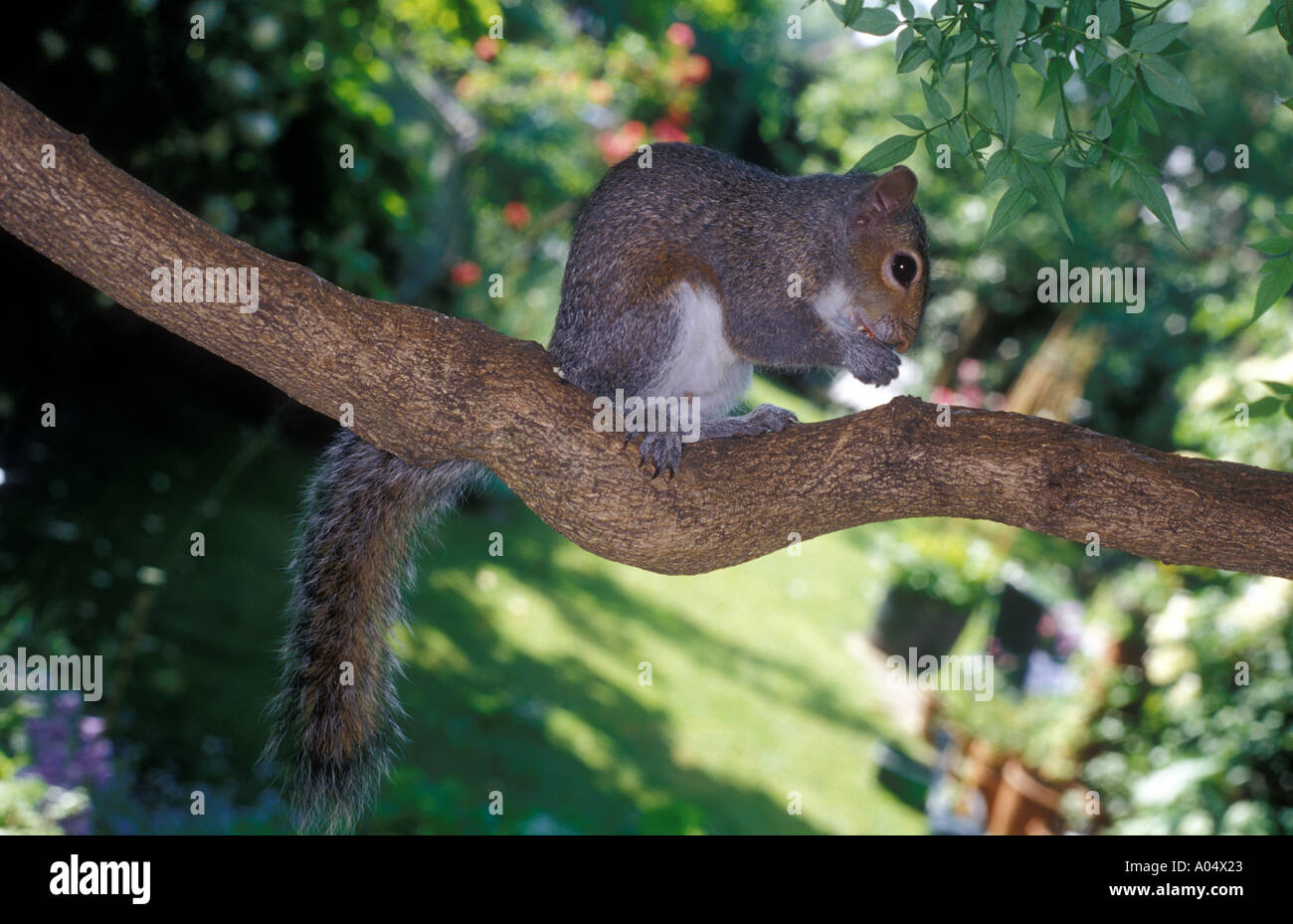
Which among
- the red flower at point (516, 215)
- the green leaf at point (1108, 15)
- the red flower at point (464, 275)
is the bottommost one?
the green leaf at point (1108, 15)

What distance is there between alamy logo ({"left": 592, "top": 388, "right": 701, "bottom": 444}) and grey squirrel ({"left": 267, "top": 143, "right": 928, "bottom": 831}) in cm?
8

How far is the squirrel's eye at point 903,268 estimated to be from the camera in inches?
94.6

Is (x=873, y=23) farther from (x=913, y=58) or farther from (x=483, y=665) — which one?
(x=483, y=665)

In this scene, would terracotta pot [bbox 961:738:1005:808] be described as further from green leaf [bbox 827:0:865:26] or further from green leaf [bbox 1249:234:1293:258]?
green leaf [bbox 827:0:865:26]

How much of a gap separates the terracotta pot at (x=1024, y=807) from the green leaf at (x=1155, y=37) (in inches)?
148

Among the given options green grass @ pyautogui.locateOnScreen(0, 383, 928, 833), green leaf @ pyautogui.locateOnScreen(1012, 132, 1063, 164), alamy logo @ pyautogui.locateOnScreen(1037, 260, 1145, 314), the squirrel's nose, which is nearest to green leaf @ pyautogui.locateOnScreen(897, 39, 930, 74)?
green leaf @ pyautogui.locateOnScreen(1012, 132, 1063, 164)

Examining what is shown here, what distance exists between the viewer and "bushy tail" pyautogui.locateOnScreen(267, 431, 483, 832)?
2.17 meters

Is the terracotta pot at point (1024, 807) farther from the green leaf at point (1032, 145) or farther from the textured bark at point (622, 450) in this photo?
the green leaf at point (1032, 145)

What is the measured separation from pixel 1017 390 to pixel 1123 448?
731cm

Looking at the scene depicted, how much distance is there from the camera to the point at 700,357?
235 cm

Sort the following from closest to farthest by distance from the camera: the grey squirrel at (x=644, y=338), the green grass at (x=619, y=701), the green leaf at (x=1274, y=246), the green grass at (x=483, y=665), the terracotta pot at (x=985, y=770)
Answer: the green leaf at (x=1274, y=246) → the grey squirrel at (x=644, y=338) → the green grass at (x=483, y=665) → the green grass at (x=619, y=701) → the terracotta pot at (x=985, y=770)

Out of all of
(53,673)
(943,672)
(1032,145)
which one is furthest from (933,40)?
(943,672)

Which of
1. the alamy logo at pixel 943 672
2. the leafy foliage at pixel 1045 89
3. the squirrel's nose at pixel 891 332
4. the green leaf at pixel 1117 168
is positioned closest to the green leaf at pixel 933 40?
the leafy foliage at pixel 1045 89

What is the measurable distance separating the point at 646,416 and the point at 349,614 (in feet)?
2.55
